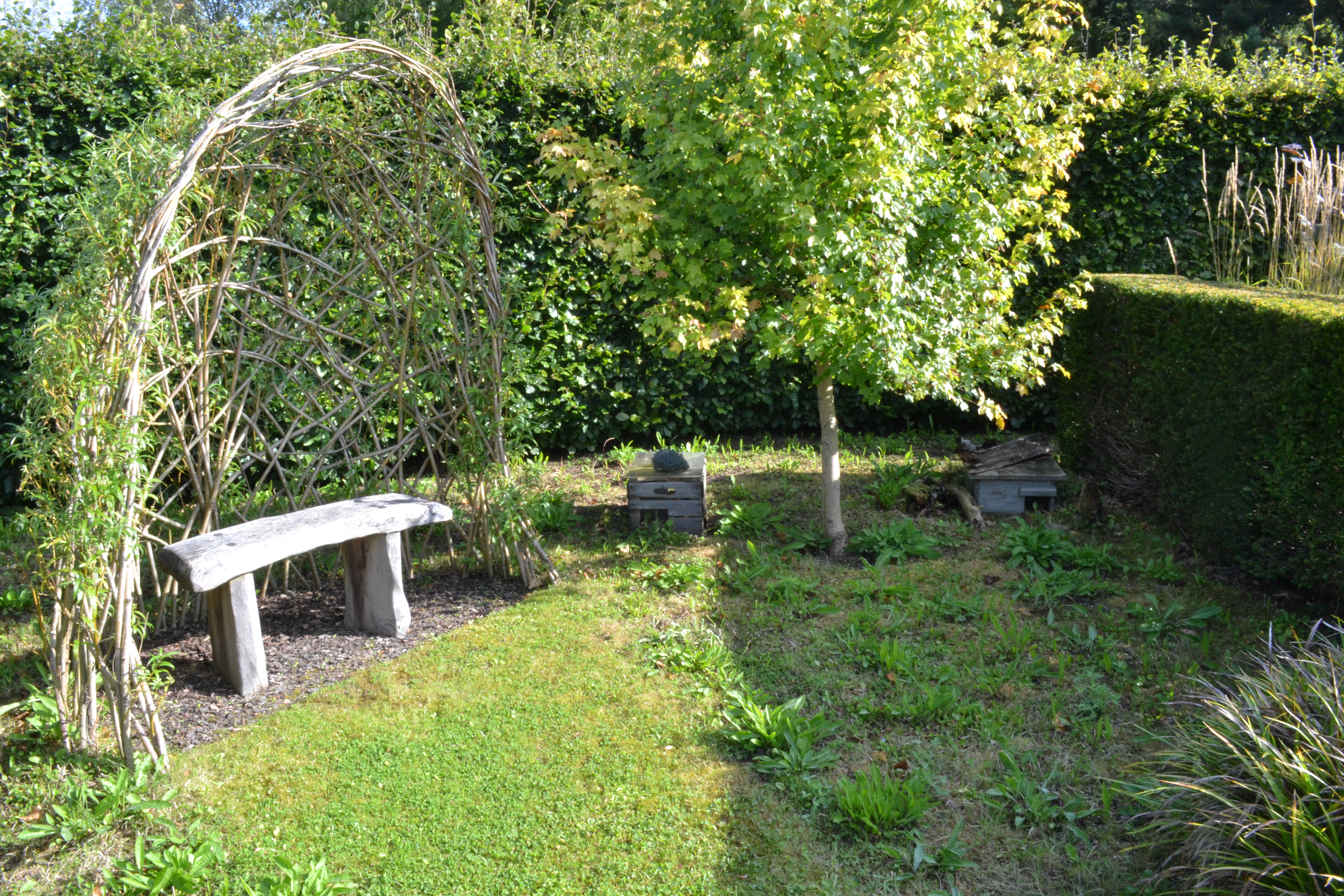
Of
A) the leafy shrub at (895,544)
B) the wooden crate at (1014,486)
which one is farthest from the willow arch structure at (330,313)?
the wooden crate at (1014,486)

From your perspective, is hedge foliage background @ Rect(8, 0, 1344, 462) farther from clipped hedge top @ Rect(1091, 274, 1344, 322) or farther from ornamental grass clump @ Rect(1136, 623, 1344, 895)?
ornamental grass clump @ Rect(1136, 623, 1344, 895)

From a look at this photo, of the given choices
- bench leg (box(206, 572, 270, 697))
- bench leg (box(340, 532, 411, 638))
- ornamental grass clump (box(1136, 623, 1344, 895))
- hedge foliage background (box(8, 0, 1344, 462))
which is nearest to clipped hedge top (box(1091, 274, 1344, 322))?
hedge foliage background (box(8, 0, 1344, 462))

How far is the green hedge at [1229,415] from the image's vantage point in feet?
13.0

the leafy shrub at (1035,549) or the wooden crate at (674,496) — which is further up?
the wooden crate at (674,496)

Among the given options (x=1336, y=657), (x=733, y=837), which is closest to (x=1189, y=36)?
(x=1336, y=657)

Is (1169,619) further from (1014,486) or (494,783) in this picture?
(494,783)

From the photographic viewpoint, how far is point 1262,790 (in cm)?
259

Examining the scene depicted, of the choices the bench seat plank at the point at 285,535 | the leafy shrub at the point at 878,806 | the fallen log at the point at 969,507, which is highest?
the bench seat plank at the point at 285,535

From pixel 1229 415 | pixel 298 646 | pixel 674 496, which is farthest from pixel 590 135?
pixel 1229 415

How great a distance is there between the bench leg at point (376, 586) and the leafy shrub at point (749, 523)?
200cm

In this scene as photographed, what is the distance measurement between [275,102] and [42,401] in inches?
61.8

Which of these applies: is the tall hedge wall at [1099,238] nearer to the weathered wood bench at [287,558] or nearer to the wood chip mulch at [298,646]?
the wood chip mulch at [298,646]

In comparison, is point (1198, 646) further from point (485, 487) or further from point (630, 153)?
point (630, 153)

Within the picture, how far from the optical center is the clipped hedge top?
4137mm
